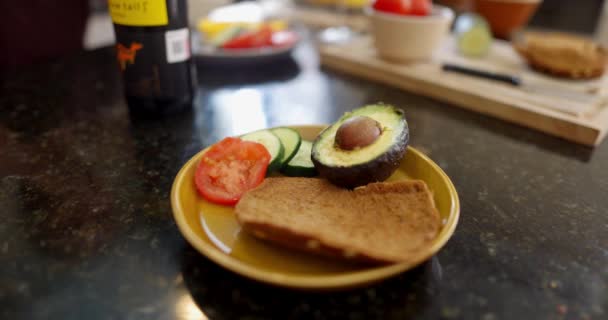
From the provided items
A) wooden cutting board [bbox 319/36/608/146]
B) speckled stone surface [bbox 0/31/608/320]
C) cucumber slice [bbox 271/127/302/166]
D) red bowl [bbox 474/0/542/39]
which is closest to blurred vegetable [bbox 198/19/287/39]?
wooden cutting board [bbox 319/36/608/146]

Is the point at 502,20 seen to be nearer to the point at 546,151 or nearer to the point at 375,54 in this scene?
the point at 375,54

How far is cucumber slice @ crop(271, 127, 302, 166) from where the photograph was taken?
779 millimetres

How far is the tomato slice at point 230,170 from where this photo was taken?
2.30 ft

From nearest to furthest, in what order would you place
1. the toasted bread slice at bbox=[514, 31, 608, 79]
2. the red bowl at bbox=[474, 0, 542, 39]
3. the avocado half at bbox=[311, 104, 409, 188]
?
the avocado half at bbox=[311, 104, 409, 188] → the toasted bread slice at bbox=[514, 31, 608, 79] → the red bowl at bbox=[474, 0, 542, 39]

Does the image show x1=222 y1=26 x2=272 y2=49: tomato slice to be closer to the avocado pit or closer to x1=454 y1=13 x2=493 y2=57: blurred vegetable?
x1=454 y1=13 x2=493 y2=57: blurred vegetable

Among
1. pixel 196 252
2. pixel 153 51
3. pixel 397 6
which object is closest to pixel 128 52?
pixel 153 51

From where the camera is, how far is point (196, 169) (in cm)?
73

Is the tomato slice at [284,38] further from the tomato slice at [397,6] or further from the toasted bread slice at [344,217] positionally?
the toasted bread slice at [344,217]

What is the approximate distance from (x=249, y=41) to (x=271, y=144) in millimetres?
785

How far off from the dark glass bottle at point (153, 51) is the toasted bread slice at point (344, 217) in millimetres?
463

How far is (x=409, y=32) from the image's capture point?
134 cm

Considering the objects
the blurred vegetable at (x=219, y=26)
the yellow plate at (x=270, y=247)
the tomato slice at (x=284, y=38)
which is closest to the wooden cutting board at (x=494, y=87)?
the tomato slice at (x=284, y=38)

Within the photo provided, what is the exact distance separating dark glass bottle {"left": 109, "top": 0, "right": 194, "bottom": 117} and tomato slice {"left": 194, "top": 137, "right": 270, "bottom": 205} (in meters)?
0.34

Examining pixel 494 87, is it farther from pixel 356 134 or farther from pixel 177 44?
pixel 177 44
